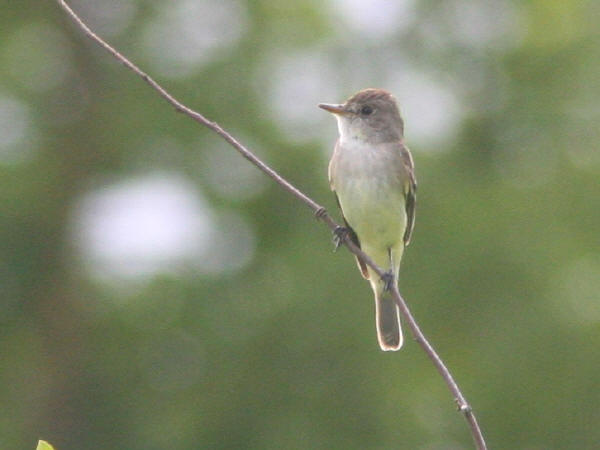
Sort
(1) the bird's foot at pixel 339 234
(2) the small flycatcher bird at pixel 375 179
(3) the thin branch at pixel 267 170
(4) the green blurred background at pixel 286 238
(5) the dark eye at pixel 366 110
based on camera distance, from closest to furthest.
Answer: (3) the thin branch at pixel 267 170 < (1) the bird's foot at pixel 339 234 < (2) the small flycatcher bird at pixel 375 179 < (5) the dark eye at pixel 366 110 < (4) the green blurred background at pixel 286 238

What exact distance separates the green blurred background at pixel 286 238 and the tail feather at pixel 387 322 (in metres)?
4.98

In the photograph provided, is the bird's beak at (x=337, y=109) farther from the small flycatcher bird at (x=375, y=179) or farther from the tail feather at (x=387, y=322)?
the tail feather at (x=387, y=322)

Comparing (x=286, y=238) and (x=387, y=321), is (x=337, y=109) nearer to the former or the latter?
(x=387, y=321)

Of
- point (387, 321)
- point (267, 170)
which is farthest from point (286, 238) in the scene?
point (267, 170)

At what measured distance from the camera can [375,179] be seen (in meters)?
6.36

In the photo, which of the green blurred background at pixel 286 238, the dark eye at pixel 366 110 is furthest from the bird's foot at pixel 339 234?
the green blurred background at pixel 286 238

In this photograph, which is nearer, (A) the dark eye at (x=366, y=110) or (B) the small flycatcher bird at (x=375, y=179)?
(B) the small flycatcher bird at (x=375, y=179)

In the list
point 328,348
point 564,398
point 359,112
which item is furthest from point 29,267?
point 359,112

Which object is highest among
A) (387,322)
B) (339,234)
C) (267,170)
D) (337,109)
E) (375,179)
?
(337,109)

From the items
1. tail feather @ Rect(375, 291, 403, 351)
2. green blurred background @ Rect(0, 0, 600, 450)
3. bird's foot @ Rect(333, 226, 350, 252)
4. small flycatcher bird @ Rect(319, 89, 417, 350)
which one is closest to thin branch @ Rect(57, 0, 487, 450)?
bird's foot @ Rect(333, 226, 350, 252)

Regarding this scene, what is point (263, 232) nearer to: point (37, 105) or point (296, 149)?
point (296, 149)

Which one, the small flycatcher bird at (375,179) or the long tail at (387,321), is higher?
the small flycatcher bird at (375,179)

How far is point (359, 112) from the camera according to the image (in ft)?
21.7

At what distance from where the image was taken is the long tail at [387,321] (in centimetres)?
669
